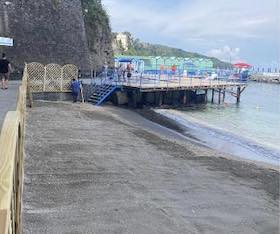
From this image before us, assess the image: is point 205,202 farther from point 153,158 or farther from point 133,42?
point 133,42

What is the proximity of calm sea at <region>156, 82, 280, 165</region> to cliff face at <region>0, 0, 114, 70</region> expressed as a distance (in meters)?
7.86

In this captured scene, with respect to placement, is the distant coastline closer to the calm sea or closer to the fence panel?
the calm sea

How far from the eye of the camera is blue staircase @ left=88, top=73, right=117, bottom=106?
97.4ft

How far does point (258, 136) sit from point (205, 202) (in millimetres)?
19517

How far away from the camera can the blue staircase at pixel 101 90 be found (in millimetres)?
29675

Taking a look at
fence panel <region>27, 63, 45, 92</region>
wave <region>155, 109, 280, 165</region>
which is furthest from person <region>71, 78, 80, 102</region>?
wave <region>155, 109, 280, 165</region>

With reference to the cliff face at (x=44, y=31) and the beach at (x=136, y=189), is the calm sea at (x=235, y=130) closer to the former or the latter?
the beach at (x=136, y=189)

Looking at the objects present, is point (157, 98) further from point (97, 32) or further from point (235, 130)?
point (97, 32)

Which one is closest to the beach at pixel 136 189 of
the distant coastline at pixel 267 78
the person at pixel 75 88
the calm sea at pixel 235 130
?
the calm sea at pixel 235 130

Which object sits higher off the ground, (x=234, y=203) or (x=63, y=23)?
(x=63, y=23)

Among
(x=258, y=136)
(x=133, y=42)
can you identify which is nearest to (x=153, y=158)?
(x=258, y=136)

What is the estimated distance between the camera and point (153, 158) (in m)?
13.2

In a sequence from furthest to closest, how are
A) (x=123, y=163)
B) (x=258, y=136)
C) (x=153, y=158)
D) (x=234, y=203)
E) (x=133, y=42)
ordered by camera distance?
1. (x=133, y=42)
2. (x=258, y=136)
3. (x=153, y=158)
4. (x=123, y=163)
5. (x=234, y=203)

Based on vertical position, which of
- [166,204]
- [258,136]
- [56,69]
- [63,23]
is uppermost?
[63,23]
